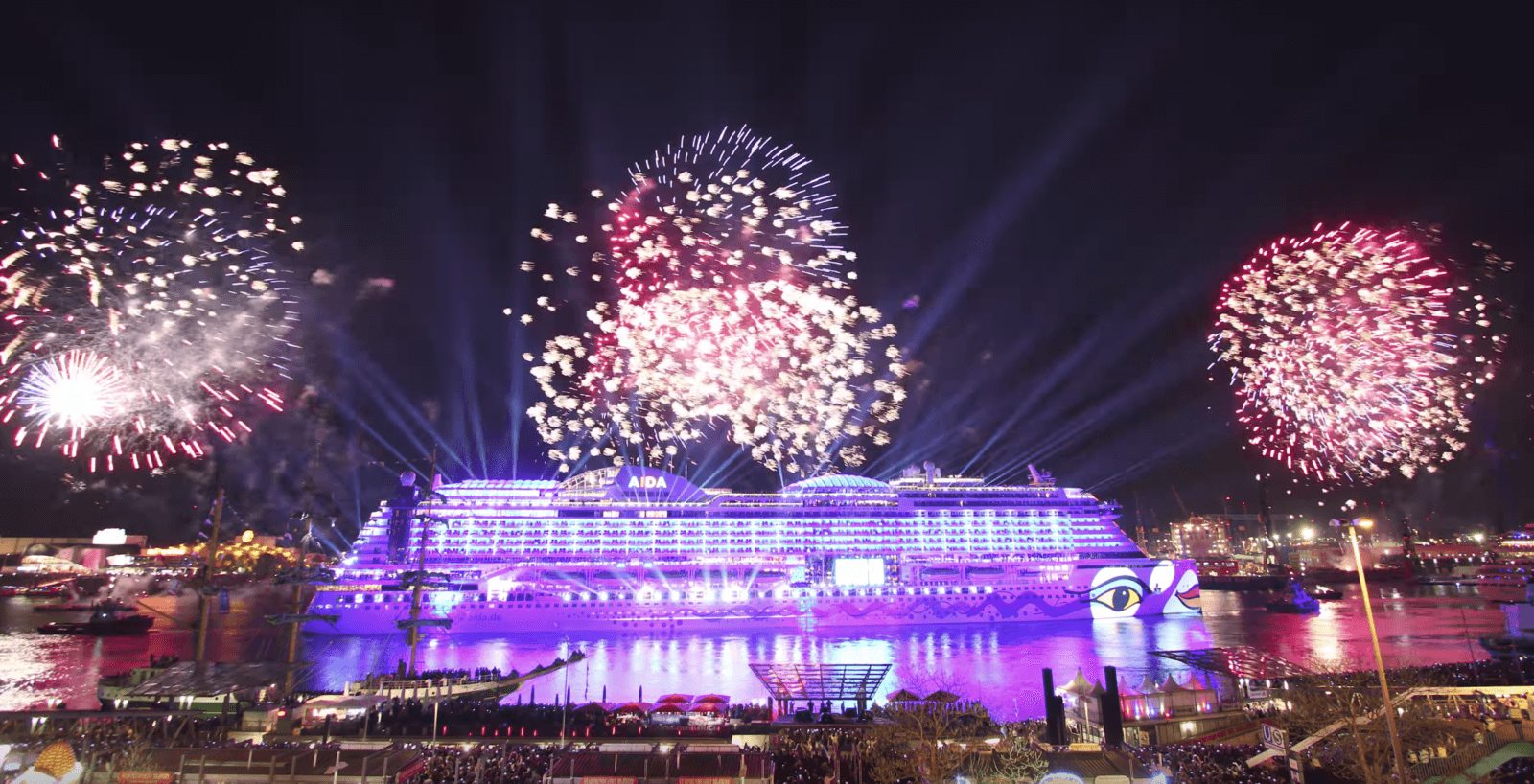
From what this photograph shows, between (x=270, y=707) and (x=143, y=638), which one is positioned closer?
(x=270, y=707)

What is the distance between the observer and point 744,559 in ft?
179

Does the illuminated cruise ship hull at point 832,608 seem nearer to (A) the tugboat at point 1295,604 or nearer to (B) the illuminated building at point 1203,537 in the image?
(A) the tugboat at point 1295,604

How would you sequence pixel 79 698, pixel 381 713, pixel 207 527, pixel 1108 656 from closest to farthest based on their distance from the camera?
pixel 381 713 → pixel 207 527 → pixel 79 698 → pixel 1108 656

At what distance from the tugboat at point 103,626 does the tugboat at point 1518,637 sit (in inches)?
2966

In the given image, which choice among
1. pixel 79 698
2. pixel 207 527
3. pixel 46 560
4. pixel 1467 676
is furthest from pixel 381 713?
pixel 46 560

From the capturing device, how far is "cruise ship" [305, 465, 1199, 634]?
46875mm

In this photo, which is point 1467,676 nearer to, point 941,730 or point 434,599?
point 941,730

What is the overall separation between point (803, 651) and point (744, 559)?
1693 cm

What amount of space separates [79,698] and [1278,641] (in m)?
55.1

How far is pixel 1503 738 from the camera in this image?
13242mm

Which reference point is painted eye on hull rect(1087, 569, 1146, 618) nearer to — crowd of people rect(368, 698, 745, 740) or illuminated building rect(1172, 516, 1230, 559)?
crowd of people rect(368, 698, 745, 740)

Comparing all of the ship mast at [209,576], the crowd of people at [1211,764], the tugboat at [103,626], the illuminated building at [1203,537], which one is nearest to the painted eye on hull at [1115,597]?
the crowd of people at [1211,764]

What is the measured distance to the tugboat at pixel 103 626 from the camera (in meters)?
49.1

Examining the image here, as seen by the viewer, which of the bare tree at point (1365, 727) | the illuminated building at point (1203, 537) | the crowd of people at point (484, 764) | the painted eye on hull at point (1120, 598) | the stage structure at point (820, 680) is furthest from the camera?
the illuminated building at point (1203, 537)
